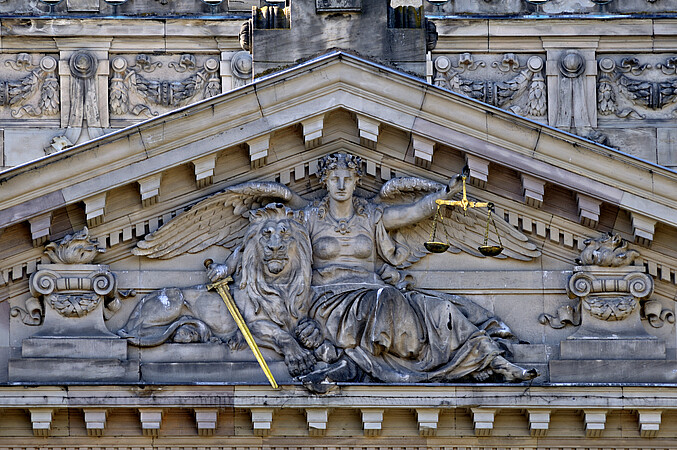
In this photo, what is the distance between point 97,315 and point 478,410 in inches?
203

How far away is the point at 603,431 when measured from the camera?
29.3m

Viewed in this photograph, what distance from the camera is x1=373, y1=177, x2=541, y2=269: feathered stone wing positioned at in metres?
29.9

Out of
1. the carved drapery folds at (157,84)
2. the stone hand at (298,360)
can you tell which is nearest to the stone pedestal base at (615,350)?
the stone hand at (298,360)

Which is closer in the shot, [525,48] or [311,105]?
[311,105]

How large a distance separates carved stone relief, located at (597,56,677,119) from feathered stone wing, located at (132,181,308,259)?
10610 mm

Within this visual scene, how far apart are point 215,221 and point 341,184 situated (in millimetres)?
1783

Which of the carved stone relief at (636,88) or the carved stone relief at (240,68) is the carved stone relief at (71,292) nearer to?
the carved stone relief at (240,68)

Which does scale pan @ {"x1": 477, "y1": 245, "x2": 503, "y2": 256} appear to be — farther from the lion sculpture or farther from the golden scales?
the lion sculpture

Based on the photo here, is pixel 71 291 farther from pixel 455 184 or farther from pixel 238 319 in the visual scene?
pixel 455 184

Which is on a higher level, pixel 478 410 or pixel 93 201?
pixel 93 201

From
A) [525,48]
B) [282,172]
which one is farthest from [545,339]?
[525,48]

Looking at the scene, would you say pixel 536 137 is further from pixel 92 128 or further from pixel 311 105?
pixel 92 128

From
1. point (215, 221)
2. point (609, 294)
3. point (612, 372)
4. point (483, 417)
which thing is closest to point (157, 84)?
point (215, 221)

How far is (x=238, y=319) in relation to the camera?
1163 inches
